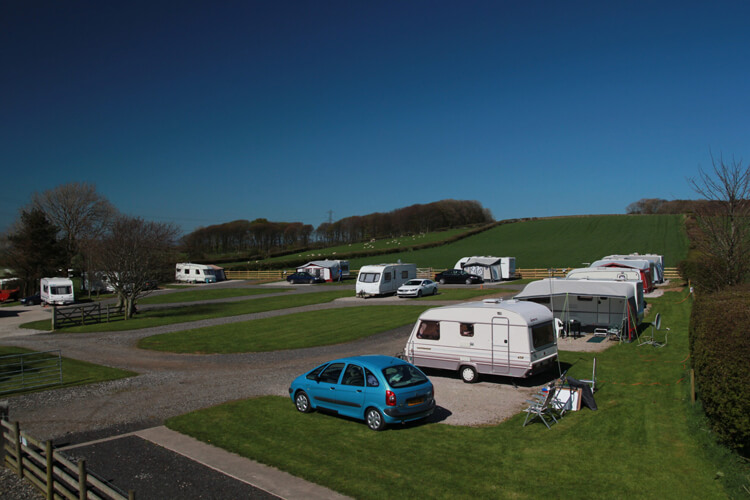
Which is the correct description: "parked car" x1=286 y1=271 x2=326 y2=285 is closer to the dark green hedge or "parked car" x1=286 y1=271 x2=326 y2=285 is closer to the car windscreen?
the car windscreen

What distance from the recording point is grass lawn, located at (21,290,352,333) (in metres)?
30.6

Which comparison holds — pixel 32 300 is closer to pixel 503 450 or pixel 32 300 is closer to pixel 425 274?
pixel 425 274

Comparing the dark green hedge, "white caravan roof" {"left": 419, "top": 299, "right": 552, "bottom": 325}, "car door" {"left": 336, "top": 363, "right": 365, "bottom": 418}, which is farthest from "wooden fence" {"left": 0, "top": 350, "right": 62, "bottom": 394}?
the dark green hedge

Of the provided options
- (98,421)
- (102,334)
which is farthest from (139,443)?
(102,334)

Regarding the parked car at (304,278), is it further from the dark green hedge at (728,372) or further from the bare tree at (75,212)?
the dark green hedge at (728,372)

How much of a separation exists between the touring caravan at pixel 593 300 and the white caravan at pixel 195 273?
181 ft

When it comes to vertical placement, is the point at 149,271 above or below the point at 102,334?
above

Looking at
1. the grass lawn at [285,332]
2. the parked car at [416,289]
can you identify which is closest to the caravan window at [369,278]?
the parked car at [416,289]

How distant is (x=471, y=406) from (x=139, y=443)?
7628mm

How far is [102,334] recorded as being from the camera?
28.0 metres

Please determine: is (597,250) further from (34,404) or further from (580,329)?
(34,404)

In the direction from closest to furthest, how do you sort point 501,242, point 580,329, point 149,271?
point 580,329 → point 149,271 → point 501,242

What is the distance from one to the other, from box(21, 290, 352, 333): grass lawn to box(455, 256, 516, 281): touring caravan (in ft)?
40.7

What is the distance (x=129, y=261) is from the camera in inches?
1332
